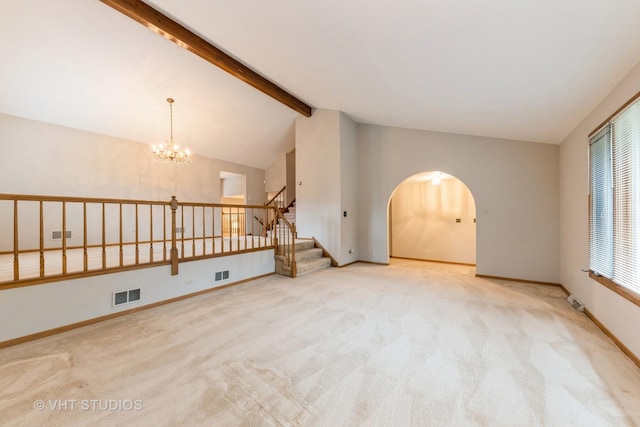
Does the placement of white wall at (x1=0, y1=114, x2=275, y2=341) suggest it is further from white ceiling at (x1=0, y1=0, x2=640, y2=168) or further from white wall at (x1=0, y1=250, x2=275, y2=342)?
white ceiling at (x1=0, y1=0, x2=640, y2=168)

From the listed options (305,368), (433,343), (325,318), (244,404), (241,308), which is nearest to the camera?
(244,404)

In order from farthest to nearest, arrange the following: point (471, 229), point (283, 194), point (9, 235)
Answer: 1. point (283, 194)
2. point (471, 229)
3. point (9, 235)

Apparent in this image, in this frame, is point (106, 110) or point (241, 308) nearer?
point (241, 308)

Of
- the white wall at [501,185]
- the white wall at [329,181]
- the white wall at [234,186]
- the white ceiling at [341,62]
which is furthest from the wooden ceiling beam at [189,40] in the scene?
the white wall at [234,186]

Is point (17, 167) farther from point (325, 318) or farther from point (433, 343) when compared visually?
point (433, 343)

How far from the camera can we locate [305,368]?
7.37 feet

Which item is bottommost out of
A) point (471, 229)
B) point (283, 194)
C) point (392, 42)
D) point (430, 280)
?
point (430, 280)

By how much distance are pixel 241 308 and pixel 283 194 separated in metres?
6.36

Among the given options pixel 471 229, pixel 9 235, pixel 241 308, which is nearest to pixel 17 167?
pixel 9 235

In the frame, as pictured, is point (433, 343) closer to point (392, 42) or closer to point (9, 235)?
point (392, 42)

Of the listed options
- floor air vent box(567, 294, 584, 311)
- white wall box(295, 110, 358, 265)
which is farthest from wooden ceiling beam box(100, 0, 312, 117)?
floor air vent box(567, 294, 584, 311)

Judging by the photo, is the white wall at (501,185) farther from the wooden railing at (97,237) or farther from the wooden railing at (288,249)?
the wooden railing at (97,237)

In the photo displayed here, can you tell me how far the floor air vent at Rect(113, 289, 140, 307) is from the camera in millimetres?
3385

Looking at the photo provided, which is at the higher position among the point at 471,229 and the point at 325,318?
the point at 471,229
